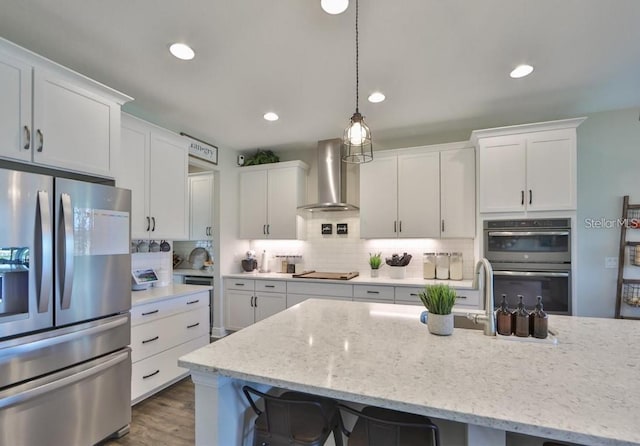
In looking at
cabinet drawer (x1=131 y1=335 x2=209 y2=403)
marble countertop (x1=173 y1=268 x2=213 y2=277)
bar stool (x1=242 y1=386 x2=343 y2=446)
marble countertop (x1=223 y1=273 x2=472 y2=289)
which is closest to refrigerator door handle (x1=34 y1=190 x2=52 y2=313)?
cabinet drawer (x1=131 y1=335 x2=209 y2=403)

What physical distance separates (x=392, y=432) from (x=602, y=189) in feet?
12.0

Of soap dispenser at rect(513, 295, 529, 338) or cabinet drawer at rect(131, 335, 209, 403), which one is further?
cabinet drawer at rect(131, 335, 209, 403)

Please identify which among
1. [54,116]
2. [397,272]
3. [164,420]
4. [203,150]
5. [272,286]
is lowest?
[164,420]

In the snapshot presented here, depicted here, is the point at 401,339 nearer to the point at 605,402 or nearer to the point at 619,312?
the point at 605,402

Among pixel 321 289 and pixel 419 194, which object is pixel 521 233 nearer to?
pixel 419 194

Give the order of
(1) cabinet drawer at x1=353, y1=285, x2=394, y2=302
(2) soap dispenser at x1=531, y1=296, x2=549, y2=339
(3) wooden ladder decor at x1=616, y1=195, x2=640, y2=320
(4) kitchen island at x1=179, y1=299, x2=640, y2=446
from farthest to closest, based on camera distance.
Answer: (1) cabinet drawer at x1=353, y1=285, x2=394, y2=302, (3) wooden ladder decor at x1=616, y1=195, x2=640, y2=320, (2) soap dispenser at x1=531, y1=296, x2=549, y2=339, (4) kitchen island at x1=179, y1=299, x2=640, y2=446

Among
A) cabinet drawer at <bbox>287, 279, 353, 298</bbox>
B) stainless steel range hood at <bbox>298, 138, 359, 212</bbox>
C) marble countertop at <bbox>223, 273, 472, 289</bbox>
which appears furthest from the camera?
stainless steel range hood at <bbox>298, 138, 359, 212</bbox>

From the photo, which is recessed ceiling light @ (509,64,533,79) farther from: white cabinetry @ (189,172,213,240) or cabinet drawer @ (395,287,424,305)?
white cabinetry @ (189,172,213,240)

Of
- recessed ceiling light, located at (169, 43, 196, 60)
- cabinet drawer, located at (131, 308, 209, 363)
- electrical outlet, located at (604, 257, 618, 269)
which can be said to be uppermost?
recessed ceiling light, located at (169, 43, 196, 60)

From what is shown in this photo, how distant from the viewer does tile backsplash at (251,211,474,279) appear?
12.7 feet

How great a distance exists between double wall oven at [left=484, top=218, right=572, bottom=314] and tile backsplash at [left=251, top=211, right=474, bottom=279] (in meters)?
0.59

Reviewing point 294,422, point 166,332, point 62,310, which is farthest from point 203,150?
point 294,422

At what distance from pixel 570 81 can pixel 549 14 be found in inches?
43.4

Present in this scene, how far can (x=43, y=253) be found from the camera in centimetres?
172
